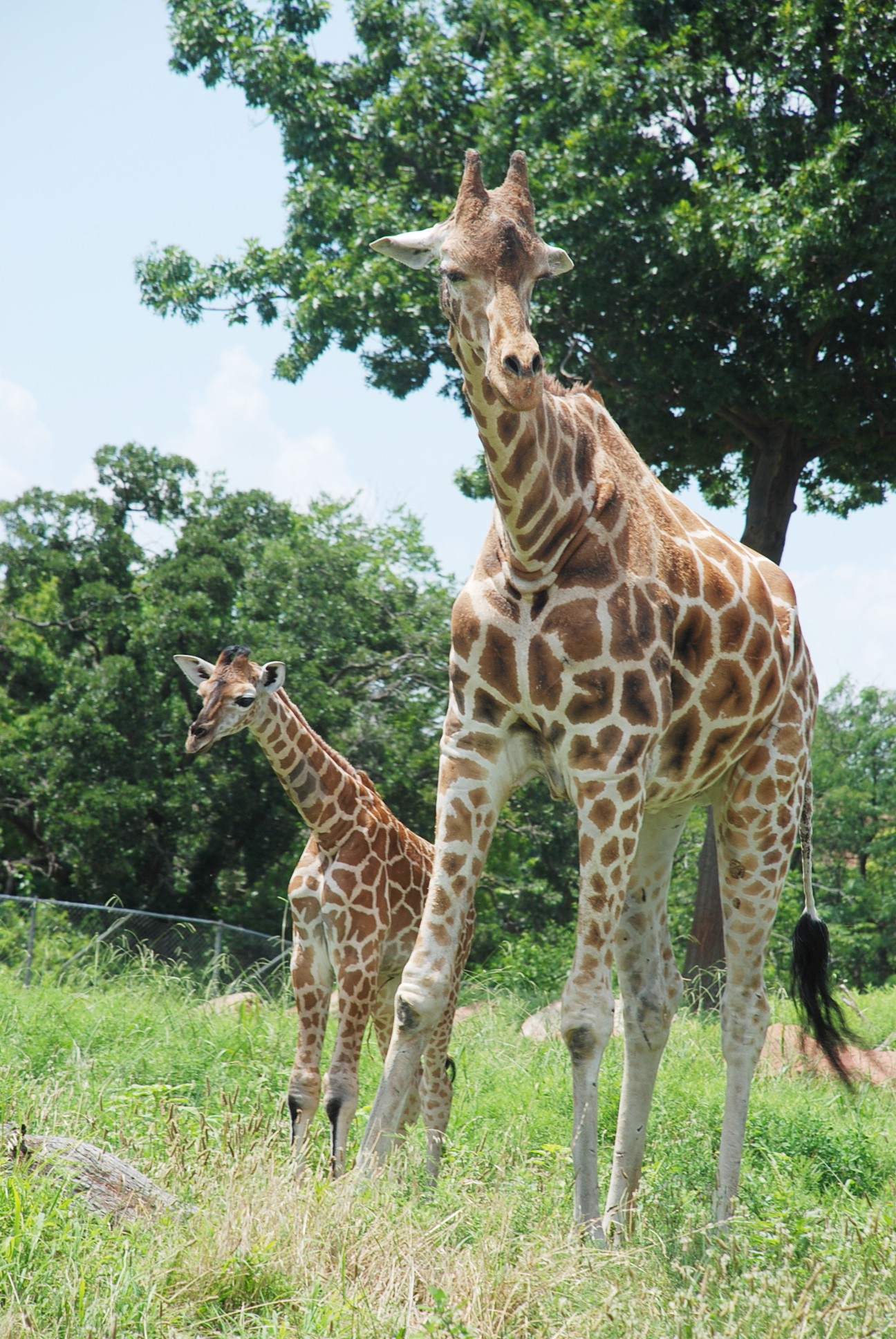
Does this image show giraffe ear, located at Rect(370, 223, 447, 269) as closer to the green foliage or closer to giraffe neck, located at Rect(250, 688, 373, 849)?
giraffe neck, located at Rect(250, 688, 373, 849)

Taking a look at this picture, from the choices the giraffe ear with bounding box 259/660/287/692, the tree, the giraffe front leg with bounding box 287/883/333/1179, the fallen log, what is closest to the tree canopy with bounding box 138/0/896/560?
the tree

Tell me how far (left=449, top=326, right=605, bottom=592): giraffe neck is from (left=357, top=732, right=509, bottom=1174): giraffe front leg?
2.21ft

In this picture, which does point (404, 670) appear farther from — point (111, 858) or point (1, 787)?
point (1, 787)

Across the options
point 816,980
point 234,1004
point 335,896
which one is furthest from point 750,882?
point 234,1004

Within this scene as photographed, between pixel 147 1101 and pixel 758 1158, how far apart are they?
121 inches

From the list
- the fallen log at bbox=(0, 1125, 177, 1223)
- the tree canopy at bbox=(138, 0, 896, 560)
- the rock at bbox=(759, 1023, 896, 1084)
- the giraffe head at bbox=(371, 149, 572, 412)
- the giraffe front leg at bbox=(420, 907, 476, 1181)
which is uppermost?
the tree canopy at bbox=(138, 0, 896, 560)

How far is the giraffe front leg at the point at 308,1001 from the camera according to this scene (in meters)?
5.95

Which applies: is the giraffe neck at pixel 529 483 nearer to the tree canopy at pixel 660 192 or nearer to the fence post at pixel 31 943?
the tree canopy at pixel 660 192

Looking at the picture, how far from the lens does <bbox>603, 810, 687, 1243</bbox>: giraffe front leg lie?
487 centimetres

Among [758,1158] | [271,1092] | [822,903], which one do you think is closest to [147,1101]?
[271,1092]

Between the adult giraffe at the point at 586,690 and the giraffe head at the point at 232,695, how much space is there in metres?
2.24

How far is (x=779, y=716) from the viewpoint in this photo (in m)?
5.06

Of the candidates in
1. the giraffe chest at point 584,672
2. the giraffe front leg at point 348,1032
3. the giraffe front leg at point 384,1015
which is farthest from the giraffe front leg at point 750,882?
the giraffe front leg at point 384,1015

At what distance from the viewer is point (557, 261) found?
4211 mm
